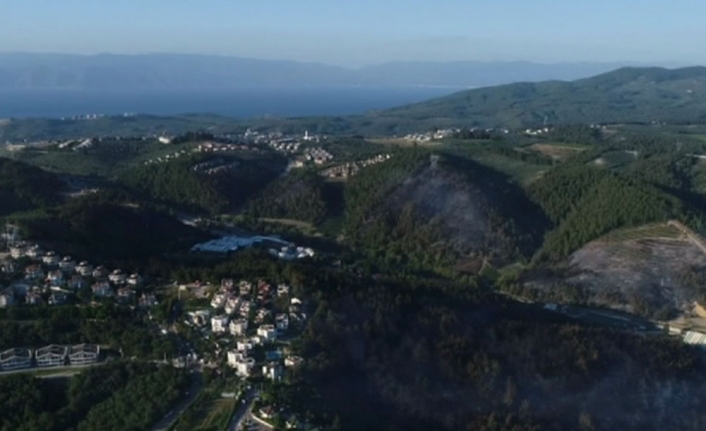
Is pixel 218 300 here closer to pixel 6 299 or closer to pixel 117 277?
pixel 117 277

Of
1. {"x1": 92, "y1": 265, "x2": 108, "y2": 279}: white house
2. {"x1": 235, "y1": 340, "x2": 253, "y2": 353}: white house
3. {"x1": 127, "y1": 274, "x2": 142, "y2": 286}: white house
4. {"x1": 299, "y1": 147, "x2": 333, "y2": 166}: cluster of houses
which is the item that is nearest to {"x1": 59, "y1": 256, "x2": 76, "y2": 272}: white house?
{"x1": 92, "y1": 265, "x2": 108, "y2": 279}: white house

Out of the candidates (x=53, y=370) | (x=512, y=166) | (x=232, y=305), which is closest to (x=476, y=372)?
(x=232, y=305)

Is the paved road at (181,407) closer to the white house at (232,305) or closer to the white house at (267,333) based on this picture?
the white house at (267,333)

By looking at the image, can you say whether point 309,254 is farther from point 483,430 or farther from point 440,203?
point 483,430

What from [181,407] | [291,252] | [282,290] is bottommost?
[291,252]

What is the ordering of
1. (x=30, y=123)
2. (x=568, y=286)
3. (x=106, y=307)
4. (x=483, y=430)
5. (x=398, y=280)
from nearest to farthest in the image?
(x=483, y=430) < (x=106, y=307) < (x=398, y=280) < (x=568, y=286) < (x=30, y=123)

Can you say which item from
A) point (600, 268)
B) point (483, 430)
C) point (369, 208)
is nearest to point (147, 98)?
point (369, 208)

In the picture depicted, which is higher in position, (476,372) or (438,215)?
(438,215)
